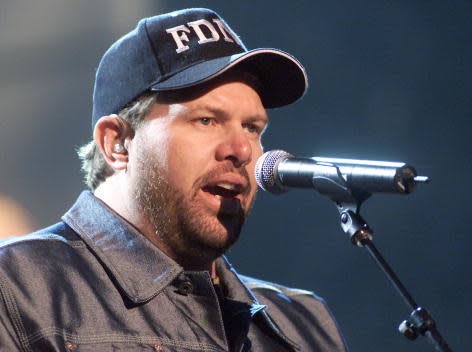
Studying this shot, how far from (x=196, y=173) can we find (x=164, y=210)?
0.50 feet

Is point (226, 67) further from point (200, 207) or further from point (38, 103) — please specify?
point (38, 103)

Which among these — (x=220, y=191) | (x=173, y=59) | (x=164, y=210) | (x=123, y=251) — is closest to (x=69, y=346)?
(x=123, y=251)

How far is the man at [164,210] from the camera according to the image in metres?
2.18

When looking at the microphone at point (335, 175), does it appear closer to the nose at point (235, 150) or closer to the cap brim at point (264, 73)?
the nose at point (235, 150)

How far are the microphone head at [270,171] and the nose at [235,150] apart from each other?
0.15 metres

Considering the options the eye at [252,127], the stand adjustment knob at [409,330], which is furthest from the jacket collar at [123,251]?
the stand adjustment knob at [409,330]

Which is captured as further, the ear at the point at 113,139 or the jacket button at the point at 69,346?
the ear at the point at 113,139

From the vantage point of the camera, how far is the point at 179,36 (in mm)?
2477

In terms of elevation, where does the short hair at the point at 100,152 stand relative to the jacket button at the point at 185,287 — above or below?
above

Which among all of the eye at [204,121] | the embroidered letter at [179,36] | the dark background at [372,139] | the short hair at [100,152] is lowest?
the dark background at [372,139]

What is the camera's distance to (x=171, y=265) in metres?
2.36

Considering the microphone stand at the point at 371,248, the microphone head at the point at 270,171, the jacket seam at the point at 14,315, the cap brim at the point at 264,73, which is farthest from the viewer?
the cap brim at the point at 264,73

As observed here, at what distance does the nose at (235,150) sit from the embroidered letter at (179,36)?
30 centimetres

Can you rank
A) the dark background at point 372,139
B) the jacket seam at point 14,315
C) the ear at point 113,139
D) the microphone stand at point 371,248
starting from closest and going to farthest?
the microphone stand at point 371,248
the jacket seam at point 14,315
the ear at point 113,139
the dark background at point 372,139
